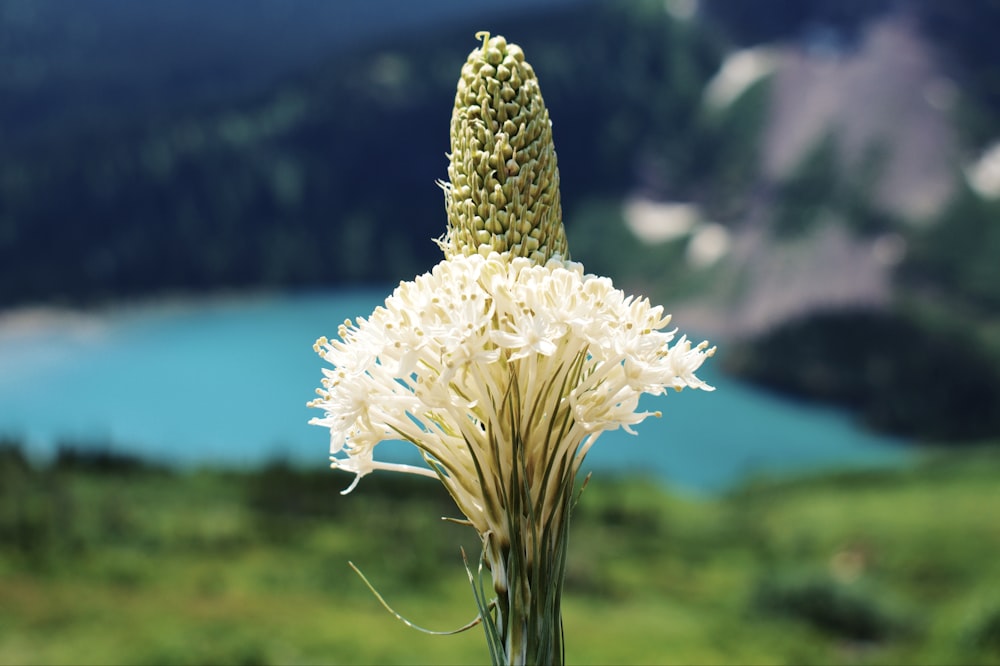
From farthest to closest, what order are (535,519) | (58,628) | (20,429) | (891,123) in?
(891,123)
(20,429)
(58,628)
(535,519)

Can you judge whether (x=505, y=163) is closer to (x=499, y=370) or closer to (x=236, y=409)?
(x=499, y=370)

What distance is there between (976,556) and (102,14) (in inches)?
2159

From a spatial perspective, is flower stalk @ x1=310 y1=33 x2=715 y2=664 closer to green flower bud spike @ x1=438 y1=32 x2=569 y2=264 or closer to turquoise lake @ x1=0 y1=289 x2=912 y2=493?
green flower bud spike @ x1=438 y1=32 x2=569 y2=264

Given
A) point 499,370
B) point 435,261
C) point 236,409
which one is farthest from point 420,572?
point 435,261

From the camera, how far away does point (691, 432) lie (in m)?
40.5

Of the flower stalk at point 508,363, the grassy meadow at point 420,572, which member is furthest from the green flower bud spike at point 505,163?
the grassy meadow at point 420,572

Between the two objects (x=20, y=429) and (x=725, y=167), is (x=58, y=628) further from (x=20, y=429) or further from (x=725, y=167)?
(x=725, y=167)

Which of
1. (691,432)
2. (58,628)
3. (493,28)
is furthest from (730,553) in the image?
(493,28)

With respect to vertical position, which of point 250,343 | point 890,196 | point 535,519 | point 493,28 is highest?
point 493,28

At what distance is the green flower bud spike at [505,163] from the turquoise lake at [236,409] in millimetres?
27333

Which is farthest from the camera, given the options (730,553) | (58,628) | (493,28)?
(493,28)

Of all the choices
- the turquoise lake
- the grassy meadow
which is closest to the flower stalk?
the grassy meadow

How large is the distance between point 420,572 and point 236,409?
78.0ft

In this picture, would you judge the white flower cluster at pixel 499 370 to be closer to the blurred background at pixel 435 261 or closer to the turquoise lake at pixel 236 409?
the blurred background at pixel 435 261
